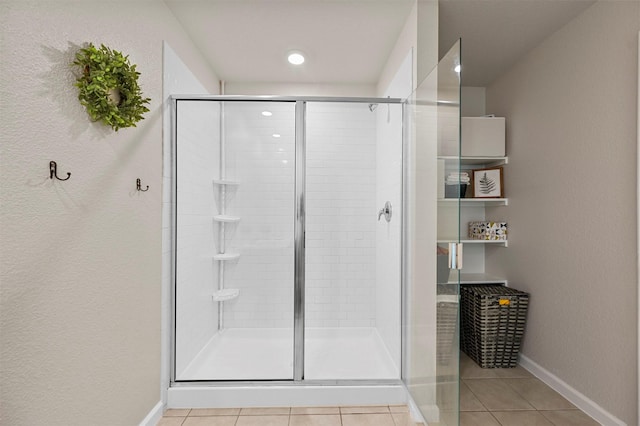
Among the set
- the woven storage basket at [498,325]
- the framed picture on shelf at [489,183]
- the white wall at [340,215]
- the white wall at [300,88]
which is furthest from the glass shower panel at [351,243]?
the framed picture on shelf at [489,183]

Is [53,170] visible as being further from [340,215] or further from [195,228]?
[340,215]

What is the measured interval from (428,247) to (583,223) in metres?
1.22

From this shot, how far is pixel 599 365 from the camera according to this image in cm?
222

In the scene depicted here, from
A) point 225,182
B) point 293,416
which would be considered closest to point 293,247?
point 225,182

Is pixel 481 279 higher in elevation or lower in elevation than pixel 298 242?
lower

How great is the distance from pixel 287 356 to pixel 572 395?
1947 millimetres

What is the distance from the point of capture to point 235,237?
7.79ft

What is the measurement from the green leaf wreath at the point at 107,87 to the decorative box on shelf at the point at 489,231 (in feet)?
10.0

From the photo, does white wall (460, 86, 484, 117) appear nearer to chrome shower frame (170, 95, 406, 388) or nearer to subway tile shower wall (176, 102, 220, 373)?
chrome shower frame (170, 95, 406, 388)

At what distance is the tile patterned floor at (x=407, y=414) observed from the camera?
2096 mm

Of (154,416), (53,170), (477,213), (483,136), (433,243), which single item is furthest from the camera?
(477,213)

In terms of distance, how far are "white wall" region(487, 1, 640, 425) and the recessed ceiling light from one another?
1893 millimetres

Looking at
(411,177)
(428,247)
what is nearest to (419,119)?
(411,177)

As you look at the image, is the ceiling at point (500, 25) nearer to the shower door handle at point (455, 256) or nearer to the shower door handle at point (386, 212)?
the shower door handle at point (386, 212)
